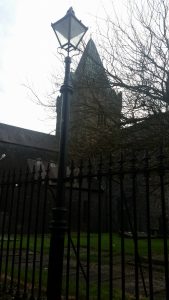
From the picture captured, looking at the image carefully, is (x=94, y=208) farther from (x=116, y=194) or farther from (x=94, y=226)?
(x=116, y=194)

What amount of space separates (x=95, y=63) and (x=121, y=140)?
8.69 feet

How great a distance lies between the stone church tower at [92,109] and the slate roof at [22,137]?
26.0m

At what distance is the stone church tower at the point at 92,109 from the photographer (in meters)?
8.86

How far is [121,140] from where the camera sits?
28.0 ft

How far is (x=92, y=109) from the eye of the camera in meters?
9.70

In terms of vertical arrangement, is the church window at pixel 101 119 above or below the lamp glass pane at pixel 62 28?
above

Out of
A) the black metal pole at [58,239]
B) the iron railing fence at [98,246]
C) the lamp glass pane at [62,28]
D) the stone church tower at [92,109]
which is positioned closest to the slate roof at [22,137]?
the stone church tower at [92,109]

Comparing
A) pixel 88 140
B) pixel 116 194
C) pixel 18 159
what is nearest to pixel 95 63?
pixel 88 140

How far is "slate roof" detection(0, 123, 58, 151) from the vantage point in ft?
117

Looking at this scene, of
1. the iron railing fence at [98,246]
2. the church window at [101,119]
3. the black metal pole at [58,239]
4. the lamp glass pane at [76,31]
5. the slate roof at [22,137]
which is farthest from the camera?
the slate roof at [22,137]

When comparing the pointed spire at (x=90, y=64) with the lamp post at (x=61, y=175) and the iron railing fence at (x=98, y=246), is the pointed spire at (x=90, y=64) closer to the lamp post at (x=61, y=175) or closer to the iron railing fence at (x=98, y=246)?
the iron railing fence at (x=98, y=246)

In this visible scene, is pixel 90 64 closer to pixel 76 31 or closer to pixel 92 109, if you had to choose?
pixel 92 109

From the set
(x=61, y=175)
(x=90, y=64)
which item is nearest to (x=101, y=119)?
(x=90, y=64)

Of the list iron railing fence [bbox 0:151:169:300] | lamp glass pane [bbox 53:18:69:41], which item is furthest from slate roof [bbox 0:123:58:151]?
lamp glass pane [bbox 53:18:69:41]
